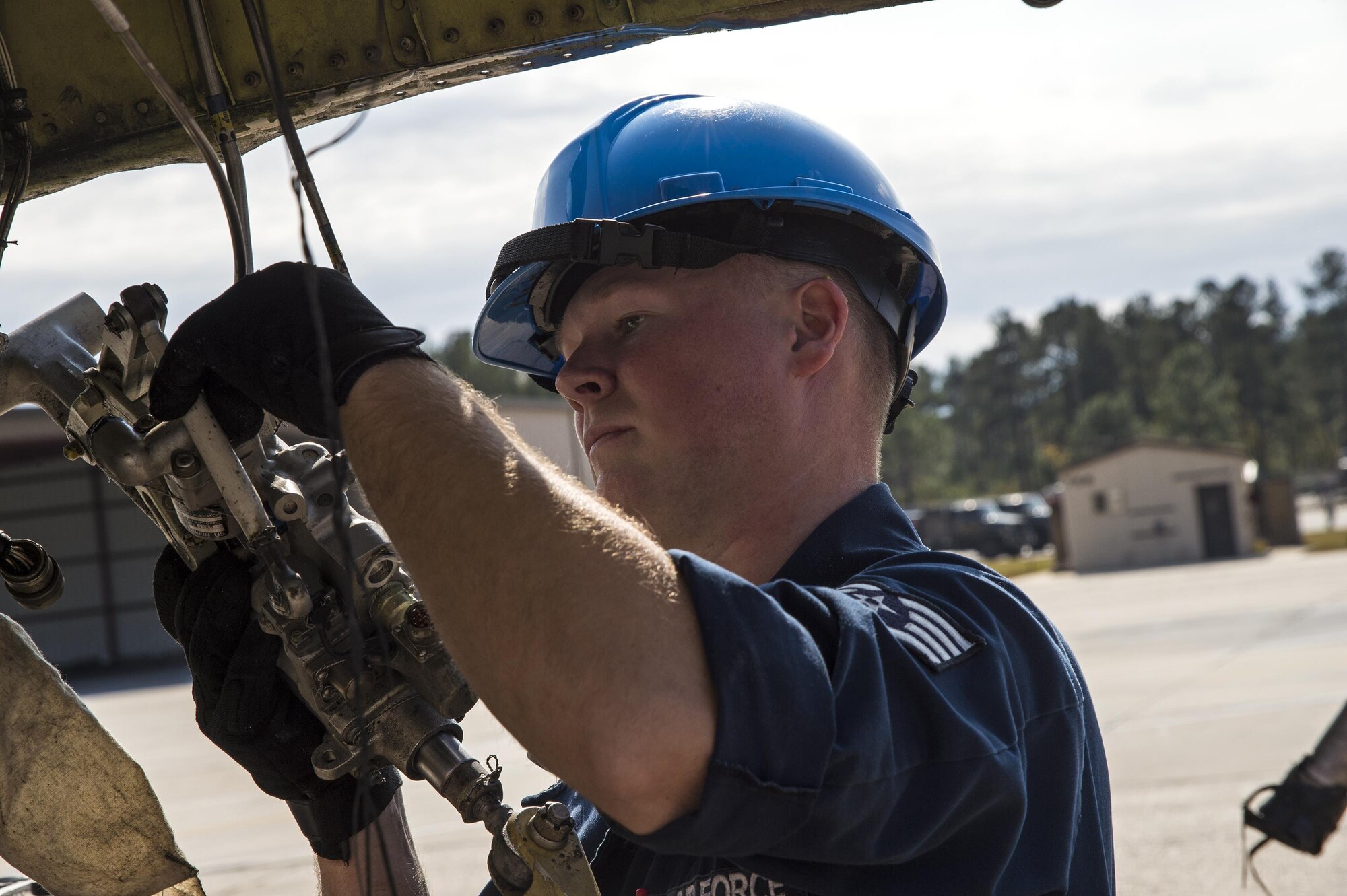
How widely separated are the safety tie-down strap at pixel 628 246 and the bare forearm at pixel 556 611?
640 millimetres

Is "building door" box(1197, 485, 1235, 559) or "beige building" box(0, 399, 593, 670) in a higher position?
"beige building" box(0, 399, 593, 670)

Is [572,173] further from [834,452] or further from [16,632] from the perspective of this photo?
[16,632]

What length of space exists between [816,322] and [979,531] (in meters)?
37.1

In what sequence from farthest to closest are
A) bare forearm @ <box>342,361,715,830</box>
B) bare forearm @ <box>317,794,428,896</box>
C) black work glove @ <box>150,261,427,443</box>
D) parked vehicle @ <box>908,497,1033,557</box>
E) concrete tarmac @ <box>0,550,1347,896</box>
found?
parked vehicle @ <box>908,497,1033,557</box>
concrete tarmac @ <box>0,550,1347,896</box>
bare forearm @ <box>317,794,428,896</box>
black work glove @ <box>150,261,427,443</box>
bare forearm @ <box>342,361,715,830</box>

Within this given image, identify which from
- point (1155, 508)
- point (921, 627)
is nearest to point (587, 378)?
point (921, 627)

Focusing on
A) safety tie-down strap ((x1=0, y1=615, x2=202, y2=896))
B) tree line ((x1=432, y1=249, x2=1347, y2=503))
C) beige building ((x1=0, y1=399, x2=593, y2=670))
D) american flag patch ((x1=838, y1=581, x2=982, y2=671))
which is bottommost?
tree line ((x1=432, y1=249, x2=1347, y2=503))

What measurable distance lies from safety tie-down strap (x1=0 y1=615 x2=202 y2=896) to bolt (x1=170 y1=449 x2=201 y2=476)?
51 centimetres

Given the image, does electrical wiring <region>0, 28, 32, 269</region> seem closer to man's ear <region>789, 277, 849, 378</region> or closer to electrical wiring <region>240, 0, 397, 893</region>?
electrical wiring <region>240, 0, 397, 893</region>

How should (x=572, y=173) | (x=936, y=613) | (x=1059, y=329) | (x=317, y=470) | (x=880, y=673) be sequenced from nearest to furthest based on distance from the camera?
(x=880, y=673) < (x=936, y=613) < (x=317, y=470) < (x=572, y=173) < (x=1059, y=329)

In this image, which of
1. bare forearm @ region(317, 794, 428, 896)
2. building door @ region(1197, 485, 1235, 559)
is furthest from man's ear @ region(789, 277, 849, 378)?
building door @ region(1197, 485, 1235, 559)

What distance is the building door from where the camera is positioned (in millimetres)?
30219

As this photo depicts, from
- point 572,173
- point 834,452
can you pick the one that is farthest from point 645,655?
point 572,173

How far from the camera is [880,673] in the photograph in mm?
1284

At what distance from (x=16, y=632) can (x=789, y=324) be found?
4.06 ft
